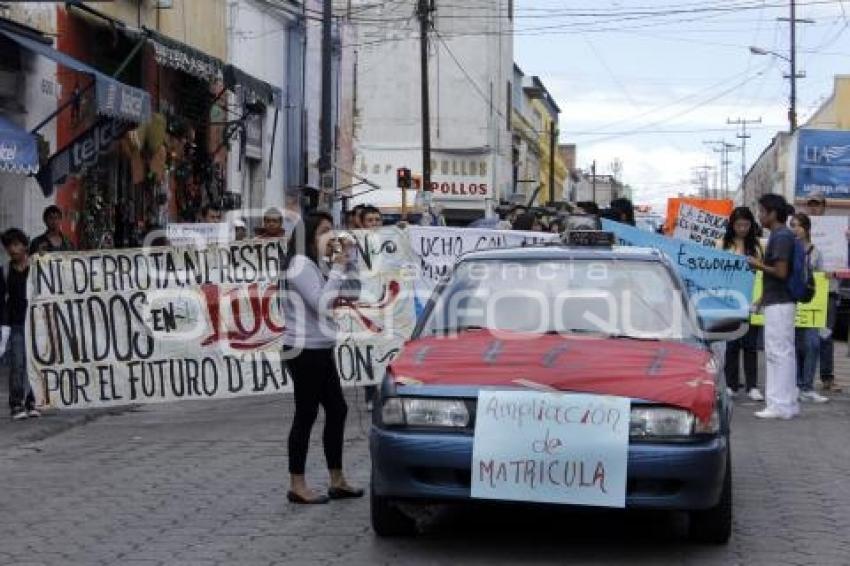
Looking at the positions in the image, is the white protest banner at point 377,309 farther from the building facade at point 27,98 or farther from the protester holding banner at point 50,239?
the building facade at point 27,98

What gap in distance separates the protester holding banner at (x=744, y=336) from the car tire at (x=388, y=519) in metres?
7.35

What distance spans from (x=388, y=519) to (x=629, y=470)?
4.50 ft

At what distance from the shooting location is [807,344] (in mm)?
14031

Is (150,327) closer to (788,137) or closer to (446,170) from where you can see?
(788,137)

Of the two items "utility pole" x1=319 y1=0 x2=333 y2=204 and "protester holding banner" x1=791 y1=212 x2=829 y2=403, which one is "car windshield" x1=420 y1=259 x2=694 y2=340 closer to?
"protester holding banner" x1=791 y1=212 x2=829 y2=403

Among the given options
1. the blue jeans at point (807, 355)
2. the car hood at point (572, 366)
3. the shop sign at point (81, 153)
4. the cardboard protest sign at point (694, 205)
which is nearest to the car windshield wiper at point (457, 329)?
the car hood at point (572, 366)

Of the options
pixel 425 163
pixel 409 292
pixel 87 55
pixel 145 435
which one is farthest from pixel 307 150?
pixel 145 435

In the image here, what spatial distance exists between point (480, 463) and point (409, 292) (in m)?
7.05

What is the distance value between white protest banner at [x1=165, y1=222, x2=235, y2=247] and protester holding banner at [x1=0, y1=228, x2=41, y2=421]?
14.9 feet

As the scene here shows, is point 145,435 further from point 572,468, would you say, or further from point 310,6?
point 310,6

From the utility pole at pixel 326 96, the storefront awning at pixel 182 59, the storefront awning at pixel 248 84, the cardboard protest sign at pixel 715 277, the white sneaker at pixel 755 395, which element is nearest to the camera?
the white sneaker at pixel 755 395

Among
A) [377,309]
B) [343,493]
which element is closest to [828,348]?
[377,309]

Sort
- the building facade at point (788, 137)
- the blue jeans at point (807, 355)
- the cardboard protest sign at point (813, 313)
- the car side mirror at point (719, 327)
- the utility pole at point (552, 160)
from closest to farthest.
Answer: the car side mirror at point (719, 327) → the blue jeans at point (807, 355) → the cardboard protest sign at point (813, 313) → the building facade at point (788, 137) → the utility pole at point (552, 160)

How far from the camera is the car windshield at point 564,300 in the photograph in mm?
7512
